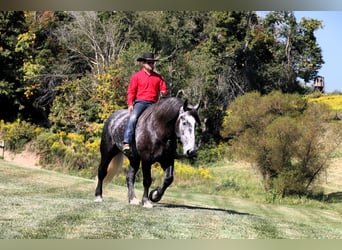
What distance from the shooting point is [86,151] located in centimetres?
1406

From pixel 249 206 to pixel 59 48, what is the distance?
7629 millimetres

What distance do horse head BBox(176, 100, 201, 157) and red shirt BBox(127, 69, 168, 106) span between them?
2.51 feet

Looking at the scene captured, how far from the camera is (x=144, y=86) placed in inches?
296

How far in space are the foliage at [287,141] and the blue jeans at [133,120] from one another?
22.7ft

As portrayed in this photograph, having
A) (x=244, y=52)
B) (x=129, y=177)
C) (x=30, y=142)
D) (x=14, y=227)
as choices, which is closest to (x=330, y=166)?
(x=244, y=52)

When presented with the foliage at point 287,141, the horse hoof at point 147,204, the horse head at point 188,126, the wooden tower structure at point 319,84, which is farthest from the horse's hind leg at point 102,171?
the wooden tower structure at point 319,84

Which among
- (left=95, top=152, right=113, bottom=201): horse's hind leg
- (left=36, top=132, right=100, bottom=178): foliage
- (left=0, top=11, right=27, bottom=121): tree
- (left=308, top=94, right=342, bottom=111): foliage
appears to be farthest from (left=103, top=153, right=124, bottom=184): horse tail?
(left=308, top=94, right=342, bottom=111): foliage

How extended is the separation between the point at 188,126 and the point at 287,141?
7.58 m

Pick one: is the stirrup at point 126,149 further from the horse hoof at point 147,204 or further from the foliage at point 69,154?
the foliage at point 69,154

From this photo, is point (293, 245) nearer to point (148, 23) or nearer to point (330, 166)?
point (330, 166)

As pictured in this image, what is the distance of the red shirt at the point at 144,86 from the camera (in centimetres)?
752

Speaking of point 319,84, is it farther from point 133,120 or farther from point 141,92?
point 133,120

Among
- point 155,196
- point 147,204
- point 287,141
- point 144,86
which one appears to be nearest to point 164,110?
point 144,86

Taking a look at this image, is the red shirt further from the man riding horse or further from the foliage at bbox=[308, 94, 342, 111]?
the foliage at bbox=[308, 94, 342, 111]
